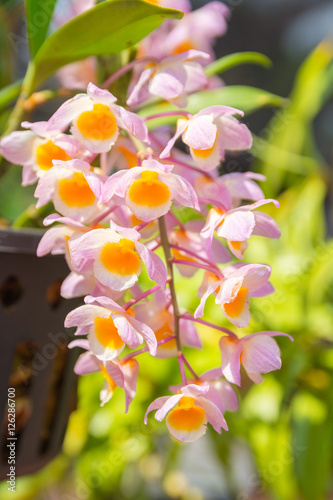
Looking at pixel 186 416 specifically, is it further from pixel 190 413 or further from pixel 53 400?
pixel 53 400

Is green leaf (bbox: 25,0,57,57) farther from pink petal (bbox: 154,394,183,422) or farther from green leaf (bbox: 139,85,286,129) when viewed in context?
pink petal (bbox: 154,394,183,422)

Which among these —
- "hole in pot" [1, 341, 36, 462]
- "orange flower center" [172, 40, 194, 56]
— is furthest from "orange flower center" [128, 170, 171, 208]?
"orange flower center" [172, 40, 194, 56]

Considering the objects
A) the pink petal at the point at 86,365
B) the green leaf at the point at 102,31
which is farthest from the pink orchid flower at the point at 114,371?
the green leaf at the point at 102,31

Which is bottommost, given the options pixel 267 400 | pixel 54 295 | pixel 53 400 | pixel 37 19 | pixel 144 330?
pixel 267 400

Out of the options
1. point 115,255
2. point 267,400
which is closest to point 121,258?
point 115,255

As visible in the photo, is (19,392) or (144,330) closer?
(144,330)

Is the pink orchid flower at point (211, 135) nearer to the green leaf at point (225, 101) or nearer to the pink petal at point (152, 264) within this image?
the pink petal at point (152, 264)

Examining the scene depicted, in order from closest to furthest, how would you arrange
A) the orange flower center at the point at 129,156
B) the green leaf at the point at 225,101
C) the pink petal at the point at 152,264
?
the pink petal at the point at 152,264 < the orange flower center at the point at 129,156 < the green leaf at the point at 225,101
